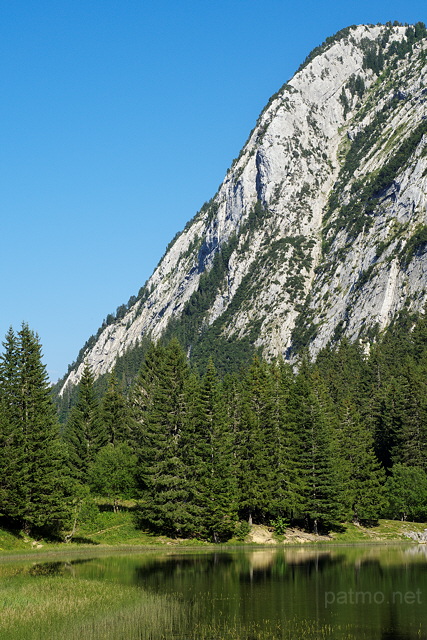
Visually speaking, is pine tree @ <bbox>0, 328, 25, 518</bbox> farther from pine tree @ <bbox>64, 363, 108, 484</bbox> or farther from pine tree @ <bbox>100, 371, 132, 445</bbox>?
pine tree @ <bbox>100, 371, 132, 445</bbox>

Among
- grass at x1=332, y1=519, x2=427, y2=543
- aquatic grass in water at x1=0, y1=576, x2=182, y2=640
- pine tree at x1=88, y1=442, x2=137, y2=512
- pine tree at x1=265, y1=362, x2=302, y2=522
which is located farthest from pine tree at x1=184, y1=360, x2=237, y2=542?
aquatic grass in water at x1=0, y1=576, x2=182, y2=640

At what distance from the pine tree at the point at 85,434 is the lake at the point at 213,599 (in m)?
33.2

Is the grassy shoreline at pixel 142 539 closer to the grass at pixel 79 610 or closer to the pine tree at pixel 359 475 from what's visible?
the pine tree at pixel 359 475

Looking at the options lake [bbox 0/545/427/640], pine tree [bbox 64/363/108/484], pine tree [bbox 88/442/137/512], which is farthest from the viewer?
pine tree [bbox 64/363/108/484]

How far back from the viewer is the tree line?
7094 cm

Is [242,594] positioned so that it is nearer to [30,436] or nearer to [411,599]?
[411,599]

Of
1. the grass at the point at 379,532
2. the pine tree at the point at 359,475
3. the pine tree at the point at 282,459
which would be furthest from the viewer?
the pine tree at the point at 359,475

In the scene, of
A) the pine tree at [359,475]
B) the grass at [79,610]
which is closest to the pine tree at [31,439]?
the grass at [79,610]

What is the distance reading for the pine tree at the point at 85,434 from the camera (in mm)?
95062

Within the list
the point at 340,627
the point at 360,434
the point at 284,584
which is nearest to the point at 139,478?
the point at 360,434

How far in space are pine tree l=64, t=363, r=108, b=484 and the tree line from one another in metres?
0.16

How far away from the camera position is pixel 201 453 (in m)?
81.4

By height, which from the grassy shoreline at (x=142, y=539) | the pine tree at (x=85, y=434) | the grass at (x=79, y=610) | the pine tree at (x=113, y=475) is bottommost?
the grass at (x=79, y=610)

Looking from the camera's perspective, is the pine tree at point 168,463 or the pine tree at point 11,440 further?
the pine tree at point 168,463
